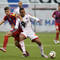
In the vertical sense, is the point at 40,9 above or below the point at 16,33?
below

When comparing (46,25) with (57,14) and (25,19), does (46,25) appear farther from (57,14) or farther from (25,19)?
(25,19)

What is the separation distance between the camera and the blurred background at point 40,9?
2403cm

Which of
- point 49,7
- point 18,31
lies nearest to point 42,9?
point 49,7

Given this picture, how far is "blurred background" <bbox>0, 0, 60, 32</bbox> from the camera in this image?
78.8 feet

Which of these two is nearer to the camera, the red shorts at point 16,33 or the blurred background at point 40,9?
the red shorts at point 16,33

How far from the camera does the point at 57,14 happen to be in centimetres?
1822

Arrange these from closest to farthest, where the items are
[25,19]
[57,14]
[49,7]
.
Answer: [25,19]
[57,14]
[49,7]

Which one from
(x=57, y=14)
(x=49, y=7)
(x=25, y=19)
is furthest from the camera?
(x=49, y=7)

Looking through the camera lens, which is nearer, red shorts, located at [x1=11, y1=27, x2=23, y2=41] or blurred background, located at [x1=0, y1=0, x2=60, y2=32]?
red shorts, located at [x1=11, y1=27, x2=23, y2=41]

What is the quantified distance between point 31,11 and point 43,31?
5.25ft

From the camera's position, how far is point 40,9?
24.2m

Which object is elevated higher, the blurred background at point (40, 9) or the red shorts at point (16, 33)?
the red shorts at point (16, 33)

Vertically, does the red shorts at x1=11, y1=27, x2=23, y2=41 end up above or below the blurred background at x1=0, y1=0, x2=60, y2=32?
above

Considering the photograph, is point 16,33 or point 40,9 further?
point 40,9
